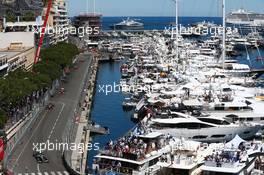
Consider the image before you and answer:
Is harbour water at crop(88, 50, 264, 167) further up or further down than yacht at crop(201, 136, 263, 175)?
further down

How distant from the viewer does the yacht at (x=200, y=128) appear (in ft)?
190

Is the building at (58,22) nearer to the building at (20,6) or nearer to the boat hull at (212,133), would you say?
the building at (20,6)

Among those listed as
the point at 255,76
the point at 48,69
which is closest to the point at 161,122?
the point at 48,69

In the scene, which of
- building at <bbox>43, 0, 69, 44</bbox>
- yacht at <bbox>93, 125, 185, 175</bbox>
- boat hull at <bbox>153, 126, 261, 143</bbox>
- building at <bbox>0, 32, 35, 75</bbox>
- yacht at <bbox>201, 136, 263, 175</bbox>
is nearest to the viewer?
yacht at <bbox>201, 136, 263, 175</bbox>

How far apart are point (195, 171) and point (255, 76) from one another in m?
58.0

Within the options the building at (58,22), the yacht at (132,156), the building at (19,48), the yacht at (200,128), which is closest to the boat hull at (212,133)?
the yacht at (200,128)

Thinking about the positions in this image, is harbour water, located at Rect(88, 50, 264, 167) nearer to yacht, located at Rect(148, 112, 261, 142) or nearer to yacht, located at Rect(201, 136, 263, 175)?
yacht, located at Rect(148, 112, 261, 142)

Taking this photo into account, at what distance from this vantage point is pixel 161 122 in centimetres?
5834

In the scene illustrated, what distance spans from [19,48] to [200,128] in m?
A: 54.5

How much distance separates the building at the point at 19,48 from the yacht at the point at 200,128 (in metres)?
33.8

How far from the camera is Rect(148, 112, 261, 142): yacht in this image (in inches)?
2283

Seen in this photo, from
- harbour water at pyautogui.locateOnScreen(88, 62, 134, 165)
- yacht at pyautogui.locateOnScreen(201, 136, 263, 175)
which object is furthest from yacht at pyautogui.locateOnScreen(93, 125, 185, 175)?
harbour water at pyautogui.locateOnScreen(88, 62, 134, 165)

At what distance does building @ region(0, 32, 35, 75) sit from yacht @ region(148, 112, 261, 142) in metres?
33.8

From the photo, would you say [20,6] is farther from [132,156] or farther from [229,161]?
[229,161]
